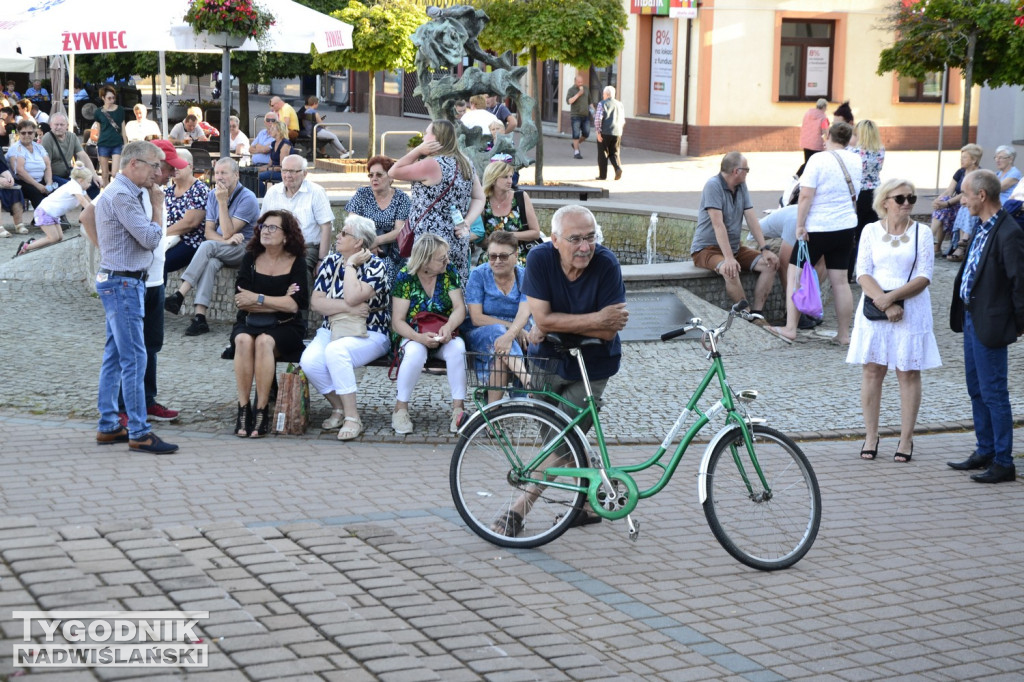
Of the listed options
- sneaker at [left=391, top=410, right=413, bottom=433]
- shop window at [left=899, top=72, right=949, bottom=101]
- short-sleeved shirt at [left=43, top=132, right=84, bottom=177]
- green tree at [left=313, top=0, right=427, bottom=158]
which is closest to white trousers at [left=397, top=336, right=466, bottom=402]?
sneaker at [left=391, top=410, right=413, bottom=433]

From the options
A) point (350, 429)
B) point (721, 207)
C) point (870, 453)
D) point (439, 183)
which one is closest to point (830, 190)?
point (721, 207)

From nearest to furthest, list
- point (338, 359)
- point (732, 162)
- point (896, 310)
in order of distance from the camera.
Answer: point (896, 310) < point (338, 359) < point (732, 162)

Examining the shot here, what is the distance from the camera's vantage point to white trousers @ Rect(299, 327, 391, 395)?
8.23 m

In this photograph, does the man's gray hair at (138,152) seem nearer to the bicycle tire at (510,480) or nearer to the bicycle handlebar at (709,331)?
the bicycle tire at (510,480)

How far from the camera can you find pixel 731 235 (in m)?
11.3

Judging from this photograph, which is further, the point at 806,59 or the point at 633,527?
the point at 806,59

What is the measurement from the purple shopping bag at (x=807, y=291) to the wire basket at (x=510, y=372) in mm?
5326

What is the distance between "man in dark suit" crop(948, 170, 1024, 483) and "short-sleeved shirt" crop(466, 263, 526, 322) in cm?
271

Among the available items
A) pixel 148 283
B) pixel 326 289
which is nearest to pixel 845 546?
pixel 326 289

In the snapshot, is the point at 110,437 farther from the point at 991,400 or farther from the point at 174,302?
the point at 991,400

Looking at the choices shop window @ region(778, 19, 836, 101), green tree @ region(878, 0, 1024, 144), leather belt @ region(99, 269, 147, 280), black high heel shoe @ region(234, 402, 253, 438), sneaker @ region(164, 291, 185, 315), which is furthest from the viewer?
shop window @ region(778, 19, 836, 101)

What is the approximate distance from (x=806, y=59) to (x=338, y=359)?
24784 mm

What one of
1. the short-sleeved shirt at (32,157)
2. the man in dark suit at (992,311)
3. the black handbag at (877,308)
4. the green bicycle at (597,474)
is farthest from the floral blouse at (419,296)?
the short-sleeved shirt at (32,157)

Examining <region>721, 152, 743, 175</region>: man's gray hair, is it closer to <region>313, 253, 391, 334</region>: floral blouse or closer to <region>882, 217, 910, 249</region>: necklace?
<region>882, 217, 910, 249</region>: necklace
